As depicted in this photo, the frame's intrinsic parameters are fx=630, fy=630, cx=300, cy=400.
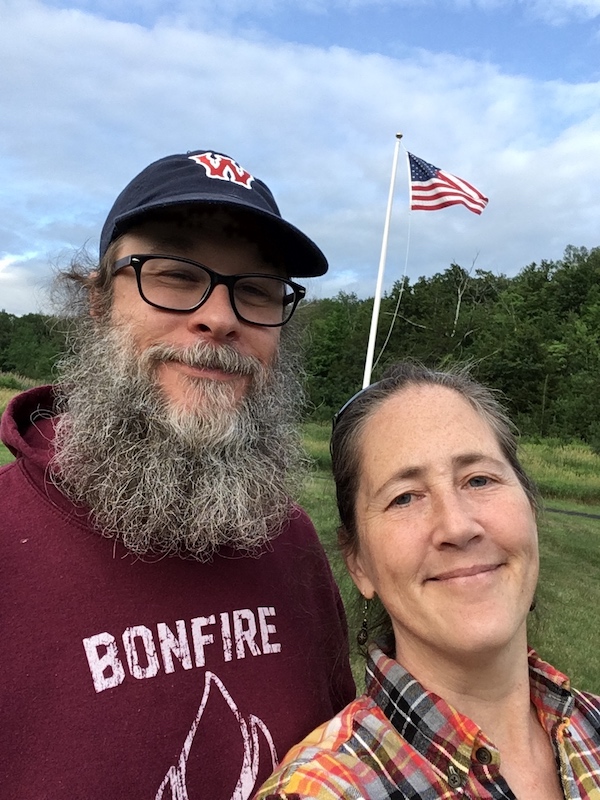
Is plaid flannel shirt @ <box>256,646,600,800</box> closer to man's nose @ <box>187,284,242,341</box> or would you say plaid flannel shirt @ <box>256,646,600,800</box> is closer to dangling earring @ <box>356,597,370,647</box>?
dangling earring @ <box>356,597,370,647</box>

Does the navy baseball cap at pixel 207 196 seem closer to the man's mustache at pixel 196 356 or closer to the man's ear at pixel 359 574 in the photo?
the man's mustache at pixel 196 356

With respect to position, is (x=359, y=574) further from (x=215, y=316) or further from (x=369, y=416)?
(x=215, y=316)

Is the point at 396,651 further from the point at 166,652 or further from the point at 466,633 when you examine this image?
the point at 166,652

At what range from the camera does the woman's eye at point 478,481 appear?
1616 mm

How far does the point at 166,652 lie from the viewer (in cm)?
146

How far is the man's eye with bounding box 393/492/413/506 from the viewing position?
160 cm

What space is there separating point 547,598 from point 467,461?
3.11 ft

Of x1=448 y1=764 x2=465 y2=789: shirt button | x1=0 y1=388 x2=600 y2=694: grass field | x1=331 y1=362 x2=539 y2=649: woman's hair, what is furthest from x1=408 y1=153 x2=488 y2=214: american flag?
x1=448 y1=764 x2=465 y2=789: shirt button

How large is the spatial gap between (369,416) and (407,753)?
836mm

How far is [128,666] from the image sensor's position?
1410mm

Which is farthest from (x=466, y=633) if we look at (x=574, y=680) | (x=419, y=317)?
(x=419, y=317)

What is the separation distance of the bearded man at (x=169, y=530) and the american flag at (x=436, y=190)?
976 centimetres

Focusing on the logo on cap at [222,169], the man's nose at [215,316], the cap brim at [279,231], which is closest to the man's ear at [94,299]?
the cap brim at [279,231]

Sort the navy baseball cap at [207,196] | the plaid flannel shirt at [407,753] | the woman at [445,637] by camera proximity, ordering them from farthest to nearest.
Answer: the navy baseball cap at [207,196] → the woman at [445,637] → the plaid flannel shirt at [407,753]
